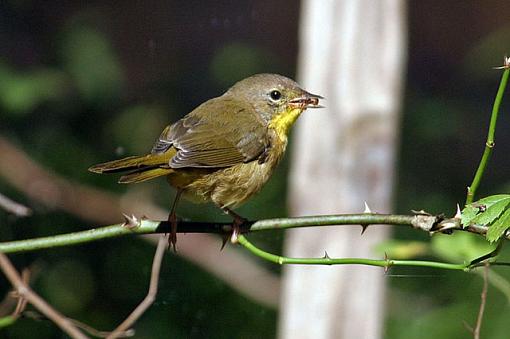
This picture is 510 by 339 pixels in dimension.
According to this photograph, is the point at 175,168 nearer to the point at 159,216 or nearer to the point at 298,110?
the point at 298,110

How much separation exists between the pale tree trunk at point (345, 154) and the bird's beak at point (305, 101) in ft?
1.64

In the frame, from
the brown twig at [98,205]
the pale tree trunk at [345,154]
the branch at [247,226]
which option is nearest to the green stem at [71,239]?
the branch at [247,226]

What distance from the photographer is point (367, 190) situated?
3.67 meters

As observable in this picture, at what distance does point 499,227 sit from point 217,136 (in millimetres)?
1357

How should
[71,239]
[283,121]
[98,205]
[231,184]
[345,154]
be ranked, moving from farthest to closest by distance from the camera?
[98,205], [345,154], [283,121], [231,184], [71,239]

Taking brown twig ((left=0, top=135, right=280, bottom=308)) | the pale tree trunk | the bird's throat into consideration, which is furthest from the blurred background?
the bird's throat

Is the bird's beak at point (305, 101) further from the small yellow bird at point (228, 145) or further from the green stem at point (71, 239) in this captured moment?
the green stem at point (71, 239)

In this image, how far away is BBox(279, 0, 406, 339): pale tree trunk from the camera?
3596mm

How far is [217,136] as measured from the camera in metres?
2.95

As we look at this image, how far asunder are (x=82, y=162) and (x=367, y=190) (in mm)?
2018

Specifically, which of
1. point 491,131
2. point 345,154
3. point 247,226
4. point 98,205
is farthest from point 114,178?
point 491,131

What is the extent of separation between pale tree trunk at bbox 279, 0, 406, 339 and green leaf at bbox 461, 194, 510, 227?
182cm

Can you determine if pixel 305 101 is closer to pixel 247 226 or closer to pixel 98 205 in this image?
pixel 247 226

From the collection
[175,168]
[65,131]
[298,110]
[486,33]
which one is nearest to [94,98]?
[65,131]
